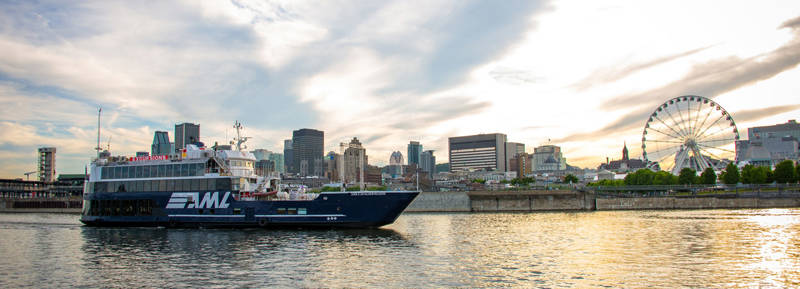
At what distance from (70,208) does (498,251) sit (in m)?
126

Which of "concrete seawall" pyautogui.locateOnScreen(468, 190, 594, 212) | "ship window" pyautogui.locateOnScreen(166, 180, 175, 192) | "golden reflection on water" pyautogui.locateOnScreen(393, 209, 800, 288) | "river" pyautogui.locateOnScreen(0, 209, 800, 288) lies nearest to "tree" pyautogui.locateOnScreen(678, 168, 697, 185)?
"concrete seawall" pyautogui.locateOnScreen(468, 190, 594, 212)

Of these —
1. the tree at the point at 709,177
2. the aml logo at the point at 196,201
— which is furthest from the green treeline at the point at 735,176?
the aml logo at the point at 196,201

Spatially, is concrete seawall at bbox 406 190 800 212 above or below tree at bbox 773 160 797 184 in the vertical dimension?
below

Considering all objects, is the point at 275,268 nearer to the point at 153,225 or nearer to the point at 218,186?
the point at 218,186

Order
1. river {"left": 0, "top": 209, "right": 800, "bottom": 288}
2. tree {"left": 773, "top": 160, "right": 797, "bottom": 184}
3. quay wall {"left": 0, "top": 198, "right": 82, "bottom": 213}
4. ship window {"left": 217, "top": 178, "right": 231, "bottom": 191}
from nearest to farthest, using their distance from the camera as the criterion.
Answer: river {"left": 0, "top": 209, "right": 800, "bottom": 288}
ship window {"left": 217, "top": 178, "right": 231, "bottom": 191}
tree {"left": 773, "top": 160, "right": 797, "bottom": 184}
quay wall {"left": 0, "top": 198, "right": 82, "bottom": 213}

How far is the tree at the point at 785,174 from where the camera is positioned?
115688 millimetres

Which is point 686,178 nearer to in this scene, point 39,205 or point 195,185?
point 195,185

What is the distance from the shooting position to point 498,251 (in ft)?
127

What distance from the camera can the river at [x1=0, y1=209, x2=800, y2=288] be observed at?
91.9ft

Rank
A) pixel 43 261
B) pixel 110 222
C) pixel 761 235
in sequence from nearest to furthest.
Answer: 1. pixel 43 261
2. pixel 761 235
3. pixel 110 222

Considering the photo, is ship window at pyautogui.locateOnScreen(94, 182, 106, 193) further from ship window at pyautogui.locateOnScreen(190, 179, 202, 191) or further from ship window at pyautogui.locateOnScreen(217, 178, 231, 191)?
ship window at pyautogui.locateOnScreen(217, 178, 231, 191)

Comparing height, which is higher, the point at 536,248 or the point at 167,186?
the point at 167,186

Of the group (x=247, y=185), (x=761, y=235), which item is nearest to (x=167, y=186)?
(x=247, y=185)

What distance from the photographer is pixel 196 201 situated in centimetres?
5784
